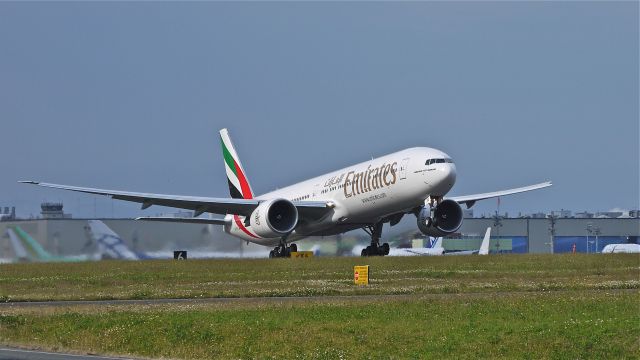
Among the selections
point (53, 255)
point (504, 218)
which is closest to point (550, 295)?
point (53, 255)

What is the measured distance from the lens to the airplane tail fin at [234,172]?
233 ft

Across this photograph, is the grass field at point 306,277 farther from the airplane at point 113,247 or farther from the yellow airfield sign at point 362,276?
the airplane at point 113,247

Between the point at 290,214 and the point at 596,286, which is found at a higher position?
the point at 290,214

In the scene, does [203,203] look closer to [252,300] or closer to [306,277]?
[306,277]

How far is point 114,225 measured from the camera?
61969 millimetres

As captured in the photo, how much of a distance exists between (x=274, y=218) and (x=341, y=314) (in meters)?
31.4

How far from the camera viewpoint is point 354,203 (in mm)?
58000

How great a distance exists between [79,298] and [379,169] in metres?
23.5

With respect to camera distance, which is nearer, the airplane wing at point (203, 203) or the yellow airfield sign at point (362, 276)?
the yellow airfield sign at point (362, 276)

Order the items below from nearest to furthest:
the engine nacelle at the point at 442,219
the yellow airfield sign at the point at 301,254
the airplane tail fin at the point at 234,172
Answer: the engine nacelle at the point at 442,219
the yellow airfield sign at the point at 301,254
the airplane tail fin at the point at 234,172

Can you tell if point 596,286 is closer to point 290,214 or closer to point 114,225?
point 290,214

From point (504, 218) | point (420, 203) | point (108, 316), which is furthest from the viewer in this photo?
point (504, 218)

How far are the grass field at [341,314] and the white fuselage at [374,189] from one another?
667 cm

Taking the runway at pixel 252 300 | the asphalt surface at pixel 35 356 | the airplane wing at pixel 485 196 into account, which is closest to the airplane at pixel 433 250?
the airplane wing at pixel 485 196
